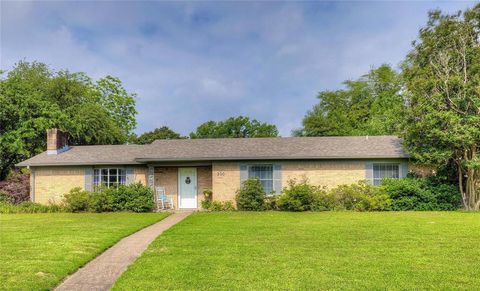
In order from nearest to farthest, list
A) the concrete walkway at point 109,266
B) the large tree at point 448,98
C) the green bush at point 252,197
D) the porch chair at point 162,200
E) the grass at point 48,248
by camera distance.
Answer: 1. the concrete walkway at point 109,266
2. the grass at point 48,248
3. the large tree at point 448,98
4. the green bush at point 252,197
5. the porch chair at point 162,200

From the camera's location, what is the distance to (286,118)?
49.1m

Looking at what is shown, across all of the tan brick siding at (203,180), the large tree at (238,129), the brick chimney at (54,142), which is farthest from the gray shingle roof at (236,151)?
the large tree at (238,129)

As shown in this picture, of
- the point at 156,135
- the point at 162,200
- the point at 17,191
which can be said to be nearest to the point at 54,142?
the point at 17,191

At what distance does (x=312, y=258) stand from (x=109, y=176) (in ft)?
51.2

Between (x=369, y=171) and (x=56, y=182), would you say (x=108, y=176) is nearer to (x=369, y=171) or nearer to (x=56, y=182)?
(x=56, y=182)

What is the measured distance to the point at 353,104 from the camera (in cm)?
4900

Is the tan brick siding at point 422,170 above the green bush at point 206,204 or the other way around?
above

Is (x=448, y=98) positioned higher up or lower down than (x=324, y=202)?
higher up

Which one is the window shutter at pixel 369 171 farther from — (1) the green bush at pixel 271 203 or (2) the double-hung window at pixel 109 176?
(2) the double-hung window at pixel 109 176

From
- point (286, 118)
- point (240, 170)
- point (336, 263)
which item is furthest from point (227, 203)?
point (286, 118)

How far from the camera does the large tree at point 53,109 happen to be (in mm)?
25578

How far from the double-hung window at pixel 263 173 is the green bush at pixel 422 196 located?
5.37 meters

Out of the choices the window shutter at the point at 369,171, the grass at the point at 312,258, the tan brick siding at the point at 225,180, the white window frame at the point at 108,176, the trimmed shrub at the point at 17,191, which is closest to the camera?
the grass at the point at 312,258

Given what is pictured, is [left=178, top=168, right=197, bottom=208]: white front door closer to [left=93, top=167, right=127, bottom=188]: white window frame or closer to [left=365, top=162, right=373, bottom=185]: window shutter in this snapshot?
[left=93, top=167, right=127, bottom=188]: white window frame
